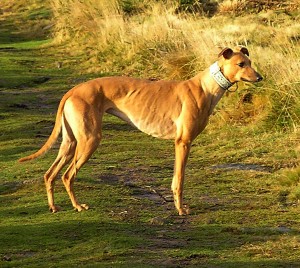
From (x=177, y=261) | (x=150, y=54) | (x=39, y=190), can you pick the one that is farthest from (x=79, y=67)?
(x=177, y=261)

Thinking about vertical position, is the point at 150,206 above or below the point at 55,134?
below

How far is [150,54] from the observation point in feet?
67.1

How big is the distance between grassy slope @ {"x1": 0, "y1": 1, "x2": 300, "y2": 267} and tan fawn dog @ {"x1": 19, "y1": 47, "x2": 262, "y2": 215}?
451mm

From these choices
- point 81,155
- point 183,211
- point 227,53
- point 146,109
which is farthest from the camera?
point 146,109

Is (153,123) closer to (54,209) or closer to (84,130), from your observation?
(84,130)

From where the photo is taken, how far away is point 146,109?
10.3 meters

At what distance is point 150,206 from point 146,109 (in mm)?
1061

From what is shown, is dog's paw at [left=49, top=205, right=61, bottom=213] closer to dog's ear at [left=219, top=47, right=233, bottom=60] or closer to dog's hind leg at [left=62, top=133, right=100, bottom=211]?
dog's hind leg at [left=62, top=133, right=100, bottom=211]

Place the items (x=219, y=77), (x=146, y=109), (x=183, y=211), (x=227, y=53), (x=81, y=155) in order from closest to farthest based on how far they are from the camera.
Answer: (x=183, y=211)
(x=81, y=155)
(x=227, y=53)
(x=219, y=77)
(x=146, y=109)

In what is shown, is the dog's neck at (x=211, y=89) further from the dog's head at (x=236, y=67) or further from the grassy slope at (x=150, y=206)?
the grassy slope at (x=150, y=206)

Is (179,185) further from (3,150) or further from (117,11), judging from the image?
(117,11)

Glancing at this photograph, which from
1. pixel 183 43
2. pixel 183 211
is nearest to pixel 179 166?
pixel 183 211

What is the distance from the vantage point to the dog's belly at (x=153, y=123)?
10.2 m

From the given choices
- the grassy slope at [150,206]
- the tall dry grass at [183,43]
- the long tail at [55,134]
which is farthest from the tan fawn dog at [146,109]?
the tall dry grass at [183,43]
